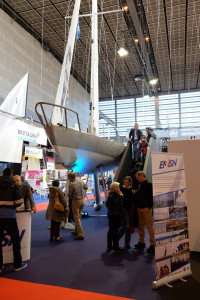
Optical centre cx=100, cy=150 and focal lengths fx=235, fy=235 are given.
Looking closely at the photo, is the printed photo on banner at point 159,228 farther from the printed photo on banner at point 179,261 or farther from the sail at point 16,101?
the sail at point 16,101

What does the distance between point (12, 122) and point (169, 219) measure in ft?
21.3

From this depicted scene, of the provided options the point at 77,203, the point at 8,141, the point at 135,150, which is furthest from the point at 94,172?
the point at 8,141

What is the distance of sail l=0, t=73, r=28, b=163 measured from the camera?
7.72 meters

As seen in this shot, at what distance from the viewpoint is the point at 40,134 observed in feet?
30.6

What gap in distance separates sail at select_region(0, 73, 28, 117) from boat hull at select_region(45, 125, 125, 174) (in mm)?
3283

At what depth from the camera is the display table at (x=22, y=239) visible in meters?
3.79

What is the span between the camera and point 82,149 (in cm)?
623

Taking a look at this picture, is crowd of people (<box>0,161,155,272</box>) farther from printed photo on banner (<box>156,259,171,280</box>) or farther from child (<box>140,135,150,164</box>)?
child (<box>140,135,150,164</box>)

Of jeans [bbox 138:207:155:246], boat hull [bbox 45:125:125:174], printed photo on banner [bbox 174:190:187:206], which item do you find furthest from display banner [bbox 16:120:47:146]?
printed photo on banner [bbox 174:190:187:206]

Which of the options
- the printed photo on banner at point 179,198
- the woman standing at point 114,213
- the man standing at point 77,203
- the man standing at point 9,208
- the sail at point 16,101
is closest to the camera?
the printed photo on banner at point 179,198

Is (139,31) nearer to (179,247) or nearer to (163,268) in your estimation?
(179,247)

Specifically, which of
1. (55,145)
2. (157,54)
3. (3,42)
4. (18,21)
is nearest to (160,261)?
(55,145)

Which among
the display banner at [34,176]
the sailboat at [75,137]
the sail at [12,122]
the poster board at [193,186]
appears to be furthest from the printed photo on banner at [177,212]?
the display banner at [34,176]

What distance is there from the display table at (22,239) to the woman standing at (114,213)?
4.70ft
